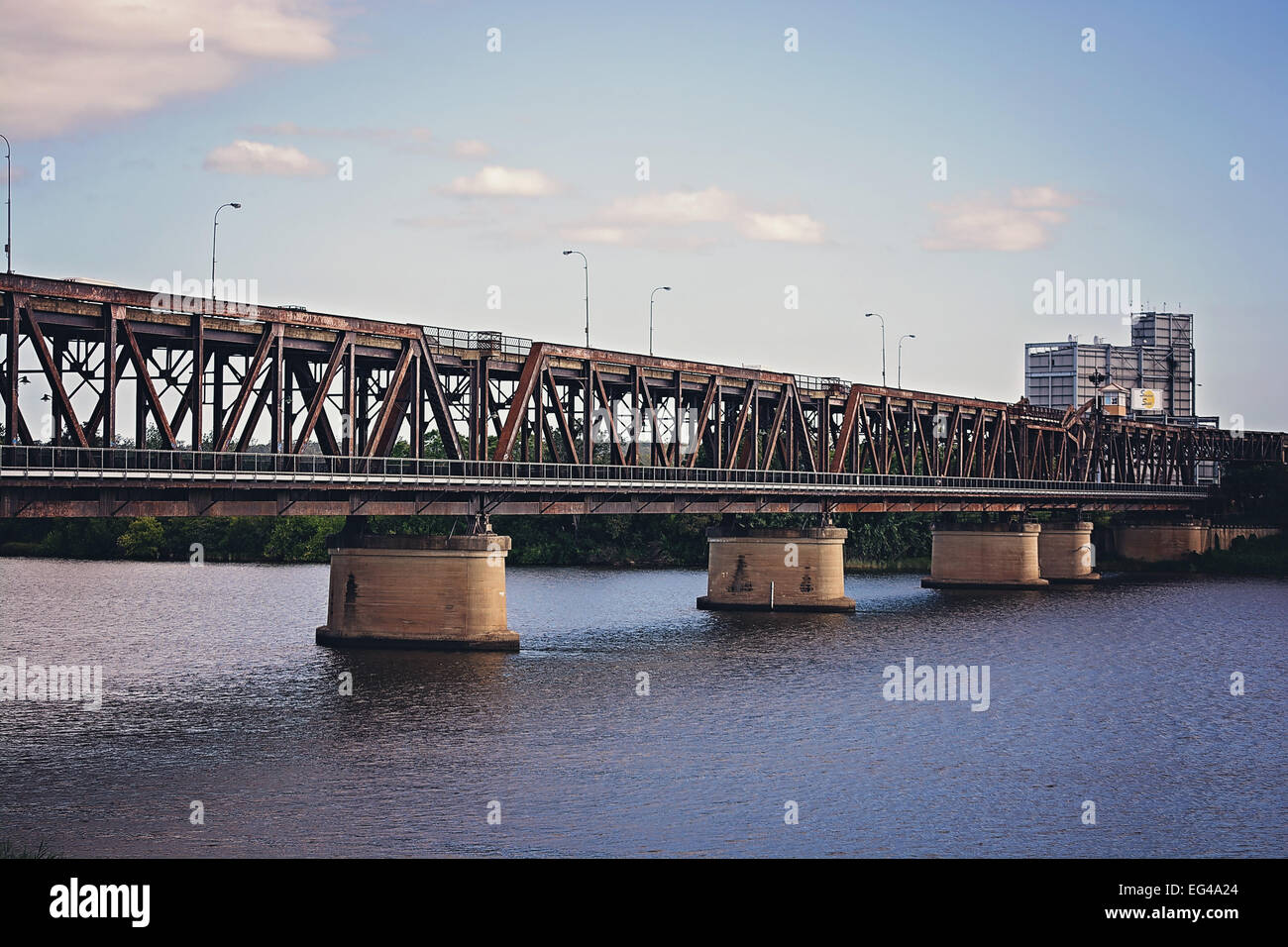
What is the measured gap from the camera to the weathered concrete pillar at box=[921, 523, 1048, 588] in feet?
414

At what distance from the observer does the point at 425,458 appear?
83.9 meters

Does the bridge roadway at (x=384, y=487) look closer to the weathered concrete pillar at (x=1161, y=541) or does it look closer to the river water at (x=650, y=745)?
the river water at (x=650, y=745)

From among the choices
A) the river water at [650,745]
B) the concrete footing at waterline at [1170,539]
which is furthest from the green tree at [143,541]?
the concrete footing at waterline at [1170,539]

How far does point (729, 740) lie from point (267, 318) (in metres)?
26.2

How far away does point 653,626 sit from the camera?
88438 millimetres

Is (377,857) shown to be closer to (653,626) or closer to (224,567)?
(653,626)

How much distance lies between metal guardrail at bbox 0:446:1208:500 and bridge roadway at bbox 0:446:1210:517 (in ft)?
0.26

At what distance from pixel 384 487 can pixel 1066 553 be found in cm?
8679

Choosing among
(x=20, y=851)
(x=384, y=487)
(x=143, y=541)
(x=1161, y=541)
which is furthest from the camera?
(x=143, y=541)

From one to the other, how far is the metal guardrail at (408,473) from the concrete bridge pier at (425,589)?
3238 millimetres

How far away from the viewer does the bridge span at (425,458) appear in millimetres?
53344

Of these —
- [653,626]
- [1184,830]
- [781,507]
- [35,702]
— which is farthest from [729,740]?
[781,507]

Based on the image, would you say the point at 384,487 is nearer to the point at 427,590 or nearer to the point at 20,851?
the point at 427,590

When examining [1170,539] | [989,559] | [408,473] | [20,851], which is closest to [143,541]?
[989,559]
